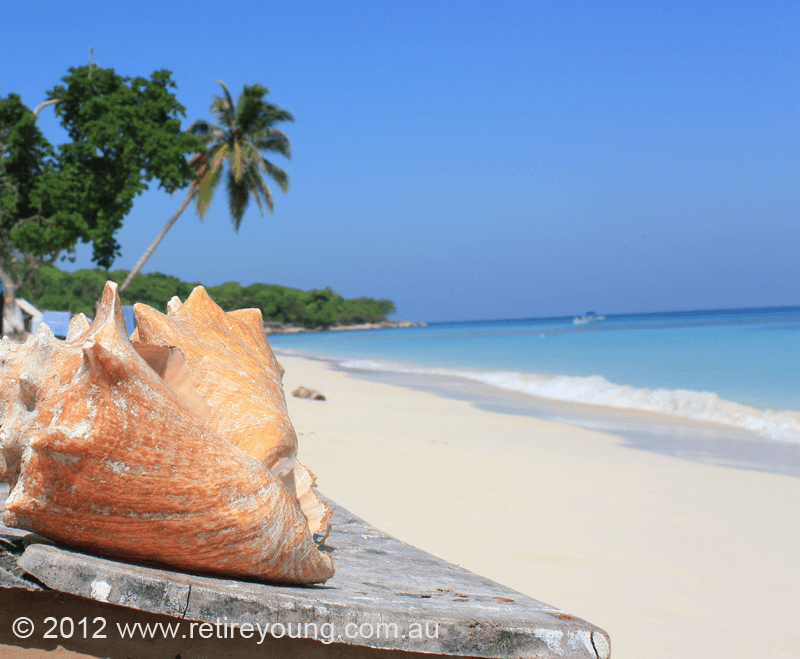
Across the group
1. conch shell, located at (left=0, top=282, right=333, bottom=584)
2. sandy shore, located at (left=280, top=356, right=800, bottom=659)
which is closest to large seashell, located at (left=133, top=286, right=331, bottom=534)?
conch shell, located at (left=0, top=282, right=333, bottom=584)

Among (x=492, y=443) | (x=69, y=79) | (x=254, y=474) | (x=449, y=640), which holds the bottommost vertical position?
(x=492, y=443)

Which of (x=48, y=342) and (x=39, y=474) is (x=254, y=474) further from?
(x=48, y=342)

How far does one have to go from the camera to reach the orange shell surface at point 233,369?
1340mm

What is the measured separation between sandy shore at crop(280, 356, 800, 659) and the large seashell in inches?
82.0

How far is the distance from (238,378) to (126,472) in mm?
506

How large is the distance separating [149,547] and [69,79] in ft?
71.0

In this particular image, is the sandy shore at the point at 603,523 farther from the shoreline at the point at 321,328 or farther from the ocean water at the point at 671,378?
the shoreline at the point at 321,328

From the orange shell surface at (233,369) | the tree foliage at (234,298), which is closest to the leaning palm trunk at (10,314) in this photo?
the orange shell surface at (233,369)

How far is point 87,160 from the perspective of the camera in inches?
725

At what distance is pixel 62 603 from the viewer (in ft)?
3.42

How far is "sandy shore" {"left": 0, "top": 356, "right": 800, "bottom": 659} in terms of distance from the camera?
3043mm

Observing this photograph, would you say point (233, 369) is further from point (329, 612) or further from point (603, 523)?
point (603, 523)

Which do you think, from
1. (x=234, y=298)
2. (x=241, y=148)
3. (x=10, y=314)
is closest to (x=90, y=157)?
(x=10, y=314)

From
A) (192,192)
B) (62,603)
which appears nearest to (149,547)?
(62,603)
